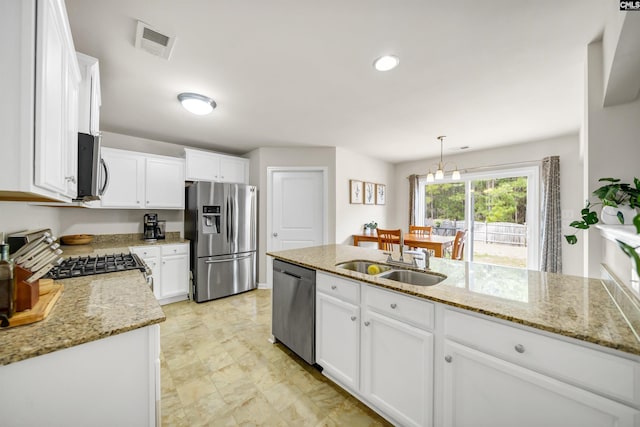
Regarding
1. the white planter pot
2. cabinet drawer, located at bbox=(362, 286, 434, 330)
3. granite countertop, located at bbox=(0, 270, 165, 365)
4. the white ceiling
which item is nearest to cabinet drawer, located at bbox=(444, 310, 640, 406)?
cabinet drawer, located at bbox=(362, 286, 434, 330)

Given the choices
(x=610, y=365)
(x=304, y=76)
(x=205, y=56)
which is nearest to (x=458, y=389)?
(x=610, y=365)

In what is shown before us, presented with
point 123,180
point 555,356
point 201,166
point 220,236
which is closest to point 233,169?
point 201,166

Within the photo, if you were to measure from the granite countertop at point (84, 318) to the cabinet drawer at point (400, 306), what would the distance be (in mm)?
1067

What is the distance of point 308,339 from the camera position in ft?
6.27

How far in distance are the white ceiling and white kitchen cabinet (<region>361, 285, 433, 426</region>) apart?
161cm

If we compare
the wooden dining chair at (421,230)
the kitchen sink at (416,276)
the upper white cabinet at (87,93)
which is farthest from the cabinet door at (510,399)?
the wooden dining chair at (421,230)

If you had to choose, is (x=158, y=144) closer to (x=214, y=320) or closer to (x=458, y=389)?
(x=214, y=320)

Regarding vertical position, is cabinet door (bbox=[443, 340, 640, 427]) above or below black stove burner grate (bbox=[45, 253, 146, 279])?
below

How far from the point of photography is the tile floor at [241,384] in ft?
→ 4.95

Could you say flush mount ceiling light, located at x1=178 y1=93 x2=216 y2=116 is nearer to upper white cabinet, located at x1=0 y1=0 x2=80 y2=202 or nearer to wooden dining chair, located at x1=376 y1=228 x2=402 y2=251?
upper white cabinet, located at x1=0 y1=0 x2=80 y2=202

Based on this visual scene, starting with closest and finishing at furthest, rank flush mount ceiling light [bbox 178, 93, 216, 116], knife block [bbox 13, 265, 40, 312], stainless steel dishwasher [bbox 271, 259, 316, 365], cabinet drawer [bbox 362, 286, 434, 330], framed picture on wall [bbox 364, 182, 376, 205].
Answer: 1. knife block [bbox 13, 265, 40, 312]
2. cabinet drawer [bbox 362, 286, 434, 330]
3. stainless steel dishwasher [bbox 271, 259, 316, 365]
4. flush mount ceiling light [bbox 178, 93, 216, 116]
5. framed picture on wall [bbox 364, 182, 376, 205]

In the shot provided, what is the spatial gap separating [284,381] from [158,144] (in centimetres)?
370

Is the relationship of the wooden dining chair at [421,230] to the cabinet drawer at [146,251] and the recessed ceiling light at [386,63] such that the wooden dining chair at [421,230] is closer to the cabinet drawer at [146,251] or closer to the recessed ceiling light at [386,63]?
the recessed ceiling light at [386,63]

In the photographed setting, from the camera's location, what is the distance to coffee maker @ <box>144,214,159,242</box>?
3.37 m
